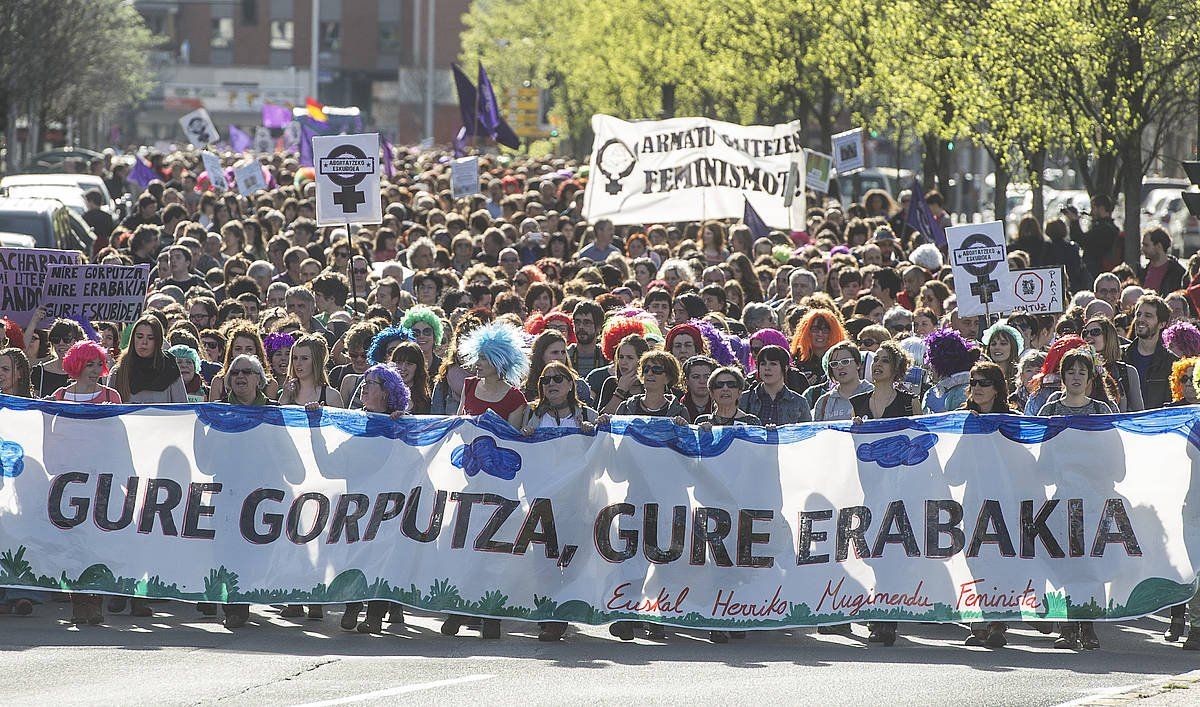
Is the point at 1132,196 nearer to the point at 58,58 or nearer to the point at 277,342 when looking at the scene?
the point at 277,342

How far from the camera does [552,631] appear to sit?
9695 mm

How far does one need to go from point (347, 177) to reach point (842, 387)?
717cm

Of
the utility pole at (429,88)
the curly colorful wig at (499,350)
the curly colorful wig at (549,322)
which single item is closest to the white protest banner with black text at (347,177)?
the curly colorful wig at (549,322)

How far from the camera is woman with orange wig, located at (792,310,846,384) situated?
12047 millimetres

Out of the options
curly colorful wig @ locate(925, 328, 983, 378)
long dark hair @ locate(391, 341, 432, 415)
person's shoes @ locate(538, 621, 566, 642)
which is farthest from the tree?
person's shoes @ locate(538, 621, 566, 642)

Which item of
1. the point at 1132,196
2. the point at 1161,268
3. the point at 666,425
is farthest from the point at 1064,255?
the point at 666,425

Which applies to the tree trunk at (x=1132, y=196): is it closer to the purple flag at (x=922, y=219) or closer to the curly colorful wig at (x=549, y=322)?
the purple flag at (x=922, y=219)

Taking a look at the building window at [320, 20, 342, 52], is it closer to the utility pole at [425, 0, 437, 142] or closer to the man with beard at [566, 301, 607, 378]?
the utility pole at [425, 0, 437, 142]

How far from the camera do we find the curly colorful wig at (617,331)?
39.0 ft

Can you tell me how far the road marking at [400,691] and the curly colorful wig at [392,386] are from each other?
79.8 inches

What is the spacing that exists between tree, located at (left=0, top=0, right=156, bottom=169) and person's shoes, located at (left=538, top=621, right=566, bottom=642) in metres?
39.2

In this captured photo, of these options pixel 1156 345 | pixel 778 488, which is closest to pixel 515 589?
pixel 778 488

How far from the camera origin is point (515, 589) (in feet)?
31.8

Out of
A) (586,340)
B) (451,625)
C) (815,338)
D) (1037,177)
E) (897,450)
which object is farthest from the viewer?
(1037,177)
